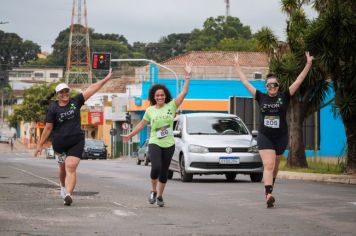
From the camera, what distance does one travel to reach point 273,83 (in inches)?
546

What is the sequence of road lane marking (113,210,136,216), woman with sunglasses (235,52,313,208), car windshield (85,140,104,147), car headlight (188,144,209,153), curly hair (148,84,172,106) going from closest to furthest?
road lane marking (113,210,136,216) → woman with sunglasses (235,52,313,208) → curly hair (148,84,172,106) → car headlight (188,144,209,153) → car windshield (85,140,104,147)

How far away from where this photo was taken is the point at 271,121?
13.9m

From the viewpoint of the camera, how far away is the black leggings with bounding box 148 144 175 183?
45.4ft

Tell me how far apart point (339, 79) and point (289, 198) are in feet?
31.5

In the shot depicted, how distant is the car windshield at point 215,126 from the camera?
863 inches

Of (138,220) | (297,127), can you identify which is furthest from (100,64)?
(138,220)

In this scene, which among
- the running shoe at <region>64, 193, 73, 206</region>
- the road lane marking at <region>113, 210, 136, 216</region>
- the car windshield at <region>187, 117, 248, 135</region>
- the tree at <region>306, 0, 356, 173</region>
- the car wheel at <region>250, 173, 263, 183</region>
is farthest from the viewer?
the tree at <region>306, 0, 356, 173</region>

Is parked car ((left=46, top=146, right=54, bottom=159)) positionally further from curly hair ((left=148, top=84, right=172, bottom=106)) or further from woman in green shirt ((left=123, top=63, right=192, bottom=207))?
woman in green shirt ((left=123, top=63, right=192, bottom=207))

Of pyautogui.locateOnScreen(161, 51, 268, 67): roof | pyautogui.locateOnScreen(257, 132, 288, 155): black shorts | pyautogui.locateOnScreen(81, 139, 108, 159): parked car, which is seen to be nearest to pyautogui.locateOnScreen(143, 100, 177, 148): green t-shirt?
pyautogui.locateOnScreen(257, 132, 288, 155): black shorts

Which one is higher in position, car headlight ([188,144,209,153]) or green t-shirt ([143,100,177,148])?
green t-shirt ([143,100,177,148])

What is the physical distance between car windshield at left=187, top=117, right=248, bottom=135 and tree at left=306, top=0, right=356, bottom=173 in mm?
3031

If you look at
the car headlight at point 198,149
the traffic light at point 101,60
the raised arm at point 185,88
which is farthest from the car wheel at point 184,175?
the traffic light at point 101,60

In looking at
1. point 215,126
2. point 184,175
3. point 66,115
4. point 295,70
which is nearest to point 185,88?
point 66,115

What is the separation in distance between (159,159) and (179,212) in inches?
56.5
